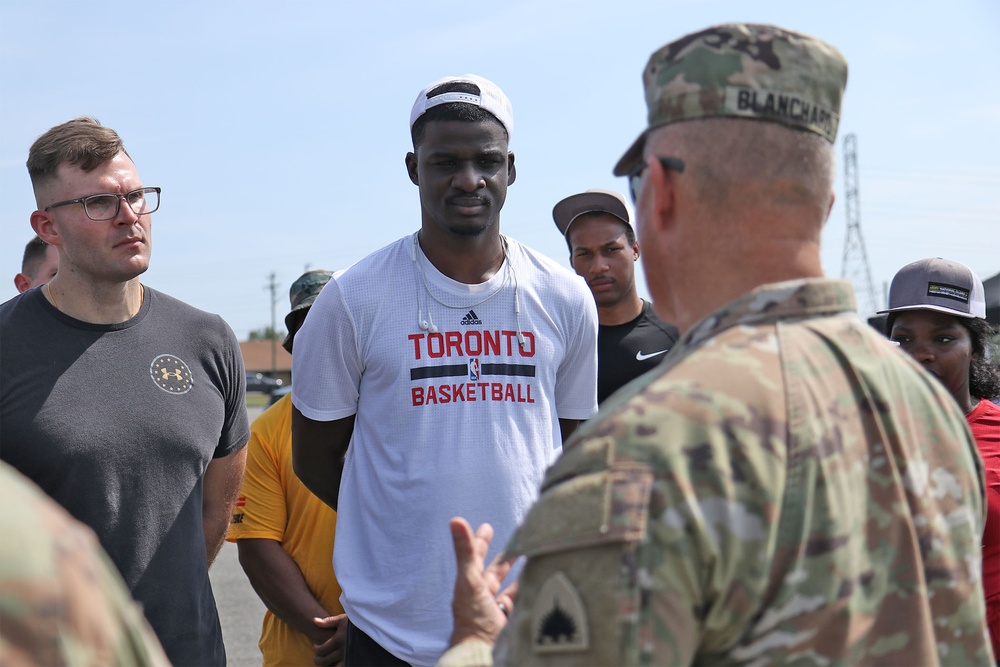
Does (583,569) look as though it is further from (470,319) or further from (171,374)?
(171,374)

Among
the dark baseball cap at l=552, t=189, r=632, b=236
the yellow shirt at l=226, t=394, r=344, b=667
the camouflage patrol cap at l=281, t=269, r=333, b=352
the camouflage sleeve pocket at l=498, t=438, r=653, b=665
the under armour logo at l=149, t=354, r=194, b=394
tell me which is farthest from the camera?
the dark baseball cap at l=552, t=189, r=632, b=236

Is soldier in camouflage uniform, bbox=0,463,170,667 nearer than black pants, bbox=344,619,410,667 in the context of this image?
Yes

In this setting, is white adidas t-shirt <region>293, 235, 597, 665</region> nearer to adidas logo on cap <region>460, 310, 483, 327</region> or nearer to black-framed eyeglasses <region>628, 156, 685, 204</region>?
adidas logo on cap <region>460, 310, 483, 327</region>

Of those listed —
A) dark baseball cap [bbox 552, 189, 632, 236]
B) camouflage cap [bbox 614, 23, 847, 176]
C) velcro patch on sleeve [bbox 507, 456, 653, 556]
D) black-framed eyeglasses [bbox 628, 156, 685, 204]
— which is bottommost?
velcro patch on sleeve [bbox 507, 456, 653, 556]

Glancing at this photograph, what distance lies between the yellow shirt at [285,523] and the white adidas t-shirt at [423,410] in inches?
37.6

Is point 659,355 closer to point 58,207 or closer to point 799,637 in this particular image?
point 58,207

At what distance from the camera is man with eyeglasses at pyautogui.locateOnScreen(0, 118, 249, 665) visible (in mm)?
3180

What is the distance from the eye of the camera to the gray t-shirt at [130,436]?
3.16 m

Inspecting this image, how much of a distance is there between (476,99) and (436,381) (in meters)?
0.98

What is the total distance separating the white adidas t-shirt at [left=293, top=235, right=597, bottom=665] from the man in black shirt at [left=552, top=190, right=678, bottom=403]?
1.49m

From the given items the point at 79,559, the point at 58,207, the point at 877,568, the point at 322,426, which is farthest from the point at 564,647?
the point at 58,207

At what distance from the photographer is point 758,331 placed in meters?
1.71

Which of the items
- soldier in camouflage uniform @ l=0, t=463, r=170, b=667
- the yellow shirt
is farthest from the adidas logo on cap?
soldier in camouflage uniform @ l=0, t=463, r=170, b=667

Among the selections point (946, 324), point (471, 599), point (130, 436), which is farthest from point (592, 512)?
point (946, 324)
